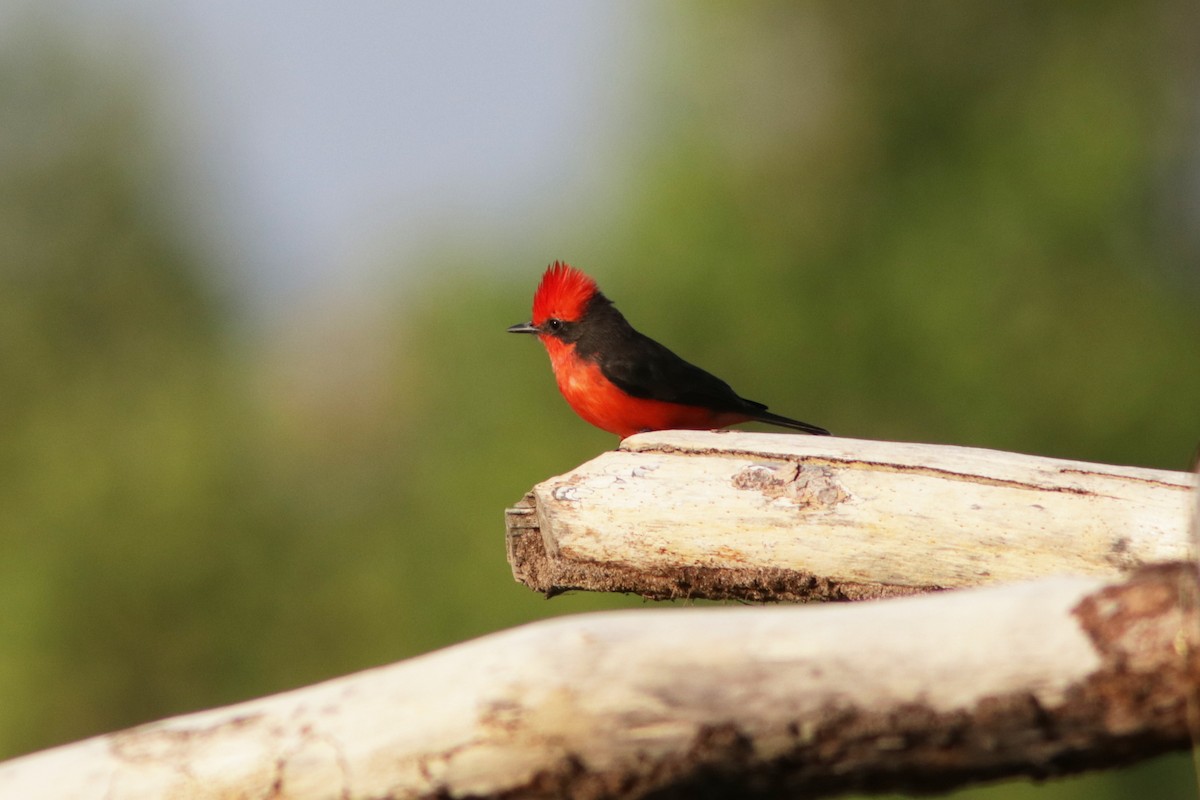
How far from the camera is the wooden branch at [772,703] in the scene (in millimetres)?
2998

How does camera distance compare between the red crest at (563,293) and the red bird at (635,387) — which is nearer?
the red bird at (635,387)

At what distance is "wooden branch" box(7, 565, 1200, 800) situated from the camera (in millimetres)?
2998

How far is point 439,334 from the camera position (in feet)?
76.2

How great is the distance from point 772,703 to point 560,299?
5.55 meters

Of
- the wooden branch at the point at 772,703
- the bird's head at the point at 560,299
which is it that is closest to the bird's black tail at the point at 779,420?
the bird's head at the point at 560,299

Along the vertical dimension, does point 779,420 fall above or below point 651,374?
below

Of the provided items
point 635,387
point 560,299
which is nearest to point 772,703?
point 635,387

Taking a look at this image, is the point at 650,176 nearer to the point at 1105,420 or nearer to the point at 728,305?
the point at 728,305

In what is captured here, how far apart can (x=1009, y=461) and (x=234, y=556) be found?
22.8 m

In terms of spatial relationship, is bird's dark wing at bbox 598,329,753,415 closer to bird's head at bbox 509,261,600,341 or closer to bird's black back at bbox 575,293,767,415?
bird's black back at bbox 575,293,767,415

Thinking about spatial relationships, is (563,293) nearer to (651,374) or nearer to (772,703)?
(651,374)

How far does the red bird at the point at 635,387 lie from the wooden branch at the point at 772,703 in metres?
4.40

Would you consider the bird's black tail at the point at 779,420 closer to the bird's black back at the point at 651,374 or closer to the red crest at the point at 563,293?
the bird's black back at the point at 651,374

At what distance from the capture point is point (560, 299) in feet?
27.8
